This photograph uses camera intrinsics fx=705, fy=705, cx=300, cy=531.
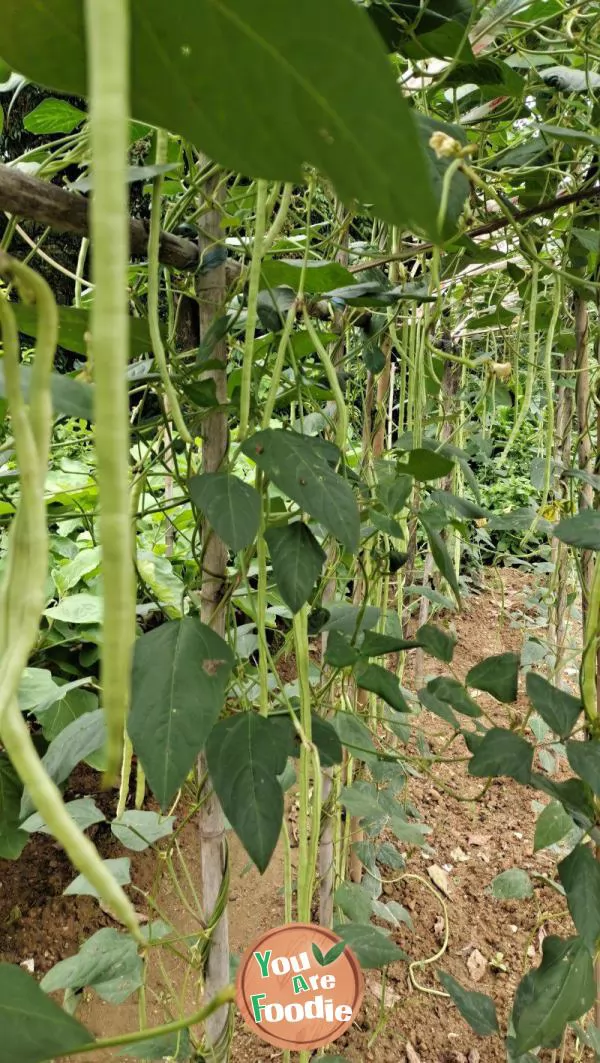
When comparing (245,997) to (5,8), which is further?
(245,997)

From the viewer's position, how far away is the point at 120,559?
0.12 meters

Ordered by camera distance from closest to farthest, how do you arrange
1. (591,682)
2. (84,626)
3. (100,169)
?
(100,169) → (591,682) → (84,626)

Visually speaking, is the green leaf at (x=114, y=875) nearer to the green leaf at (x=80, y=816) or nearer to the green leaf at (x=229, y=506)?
the green leaf at (x=80, y=816)

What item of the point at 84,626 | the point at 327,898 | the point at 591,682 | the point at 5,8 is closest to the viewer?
the point at 5,8

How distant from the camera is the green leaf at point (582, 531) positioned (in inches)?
22.3

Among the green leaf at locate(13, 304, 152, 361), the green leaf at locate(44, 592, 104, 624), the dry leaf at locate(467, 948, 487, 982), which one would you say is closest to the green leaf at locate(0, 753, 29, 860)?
the green leaf at locate(13, 304, 152, 361)

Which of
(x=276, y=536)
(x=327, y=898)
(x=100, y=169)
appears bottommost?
(x=327, y=898)

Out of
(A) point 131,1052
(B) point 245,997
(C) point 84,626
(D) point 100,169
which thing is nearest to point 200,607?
(B) point 245,997

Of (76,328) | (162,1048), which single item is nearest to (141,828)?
(162,1048)

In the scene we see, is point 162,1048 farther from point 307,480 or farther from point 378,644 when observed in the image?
point 307,480

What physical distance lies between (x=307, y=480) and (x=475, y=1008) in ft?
1.94

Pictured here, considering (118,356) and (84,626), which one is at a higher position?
(118,356)

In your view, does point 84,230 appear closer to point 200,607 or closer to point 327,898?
point 200,607

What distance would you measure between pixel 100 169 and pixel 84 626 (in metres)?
1.44
